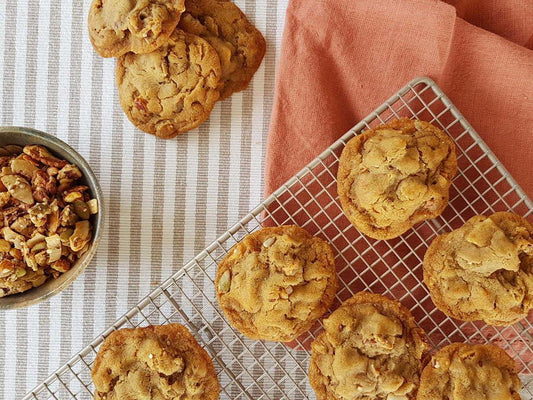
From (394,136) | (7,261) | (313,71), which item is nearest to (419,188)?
(394,136)

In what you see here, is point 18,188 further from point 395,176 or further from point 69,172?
point 395,176

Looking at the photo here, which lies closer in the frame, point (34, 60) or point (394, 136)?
point (394, 136)

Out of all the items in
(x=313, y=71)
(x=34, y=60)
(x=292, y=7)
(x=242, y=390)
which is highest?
(x=34, y=60)

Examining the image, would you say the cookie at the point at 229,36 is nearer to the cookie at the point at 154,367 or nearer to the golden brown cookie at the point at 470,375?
the cookie at the point at 154,367

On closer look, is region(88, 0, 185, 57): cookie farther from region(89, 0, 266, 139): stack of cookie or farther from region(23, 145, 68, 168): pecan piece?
region(23, 145, 68, 168): pecan piece

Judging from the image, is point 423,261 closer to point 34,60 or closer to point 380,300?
point 380,300

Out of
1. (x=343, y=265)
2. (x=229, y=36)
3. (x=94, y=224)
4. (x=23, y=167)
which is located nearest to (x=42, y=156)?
(x=23, y=167)

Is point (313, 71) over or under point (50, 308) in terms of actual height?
over
